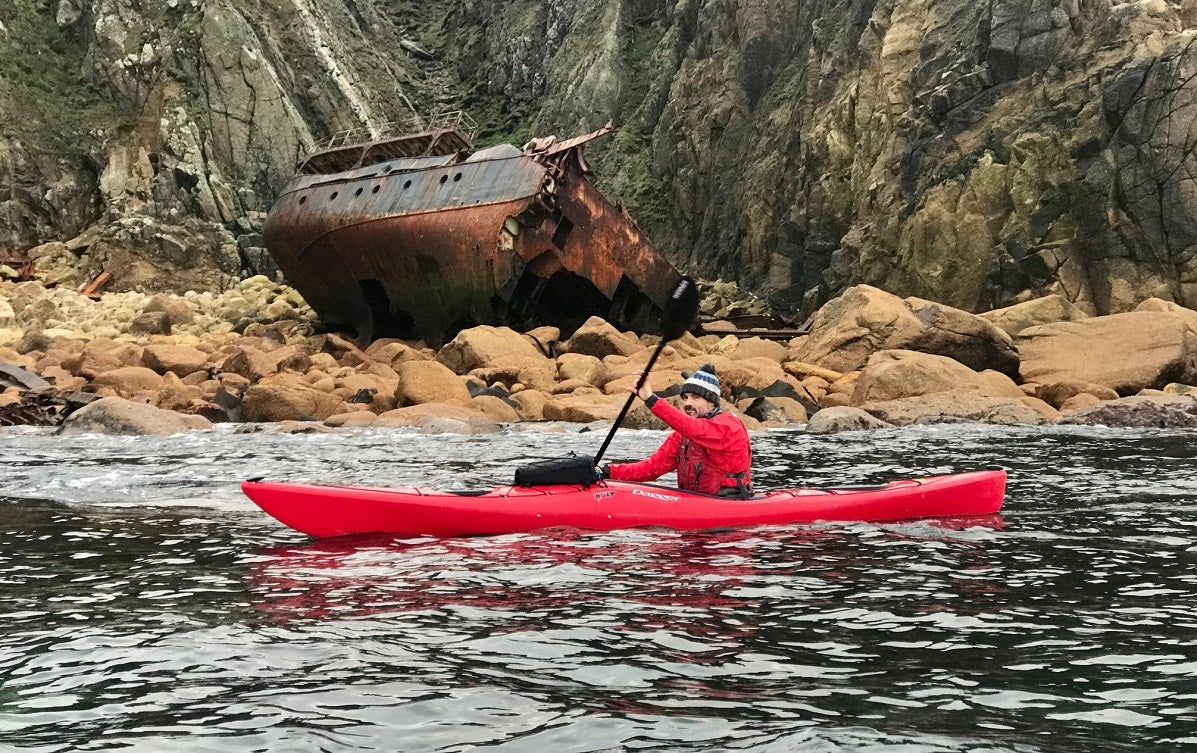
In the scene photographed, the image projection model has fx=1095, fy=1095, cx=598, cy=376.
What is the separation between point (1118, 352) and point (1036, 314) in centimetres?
320

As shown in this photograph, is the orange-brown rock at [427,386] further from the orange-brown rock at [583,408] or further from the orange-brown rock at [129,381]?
the orange-brown rock at [129,381]

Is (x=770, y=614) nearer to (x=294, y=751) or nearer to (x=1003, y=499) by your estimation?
(x=294, y=751)

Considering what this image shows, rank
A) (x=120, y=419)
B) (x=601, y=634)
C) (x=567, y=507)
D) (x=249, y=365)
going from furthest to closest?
(x=249, y=365), (x=120, y=419), (x=567, y=507), (x=601, y=634)

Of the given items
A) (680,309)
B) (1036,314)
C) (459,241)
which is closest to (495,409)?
(680,309)

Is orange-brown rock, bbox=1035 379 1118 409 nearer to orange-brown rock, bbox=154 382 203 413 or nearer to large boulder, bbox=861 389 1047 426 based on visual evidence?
large boulder, bbox=861 389 1047 426

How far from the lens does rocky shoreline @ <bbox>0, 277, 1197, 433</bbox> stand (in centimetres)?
1435

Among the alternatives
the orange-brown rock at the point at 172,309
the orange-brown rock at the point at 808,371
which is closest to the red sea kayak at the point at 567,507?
the orange-brown rock at the point at 808,371

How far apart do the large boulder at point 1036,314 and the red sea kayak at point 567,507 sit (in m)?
12.3

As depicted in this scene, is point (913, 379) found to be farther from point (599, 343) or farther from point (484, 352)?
point (484, 352)

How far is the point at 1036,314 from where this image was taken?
63.2 ft

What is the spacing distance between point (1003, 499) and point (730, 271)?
28.5 metres

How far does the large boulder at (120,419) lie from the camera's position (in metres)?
13.0

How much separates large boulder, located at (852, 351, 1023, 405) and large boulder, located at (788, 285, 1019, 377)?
1.31m

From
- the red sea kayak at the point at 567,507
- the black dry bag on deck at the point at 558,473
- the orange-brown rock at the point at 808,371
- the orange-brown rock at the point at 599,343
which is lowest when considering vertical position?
the red sea kayak at the point at 567,507
